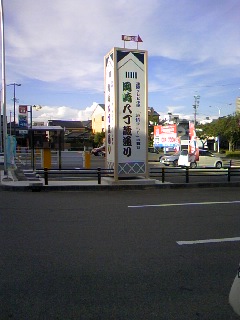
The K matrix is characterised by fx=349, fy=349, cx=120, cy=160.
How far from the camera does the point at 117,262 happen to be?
5.16m

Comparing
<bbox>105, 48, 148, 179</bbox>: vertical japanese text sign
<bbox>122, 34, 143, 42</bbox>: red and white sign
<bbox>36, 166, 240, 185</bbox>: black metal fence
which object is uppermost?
<bbox>122, 34, 143, 42</bbox>: red and white sign

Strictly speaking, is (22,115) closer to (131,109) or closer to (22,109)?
(22,109)

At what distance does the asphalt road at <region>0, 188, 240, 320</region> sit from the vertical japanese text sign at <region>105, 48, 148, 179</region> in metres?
4.95

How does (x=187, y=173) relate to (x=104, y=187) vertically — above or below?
above

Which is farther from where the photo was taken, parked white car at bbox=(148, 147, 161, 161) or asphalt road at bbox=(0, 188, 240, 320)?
parked white car at bbox=(148, 147, 161, 161)

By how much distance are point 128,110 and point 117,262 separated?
9947 millimetres

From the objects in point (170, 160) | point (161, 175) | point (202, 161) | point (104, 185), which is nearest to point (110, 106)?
point (104, 185)

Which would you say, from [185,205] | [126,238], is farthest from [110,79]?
[126,238]

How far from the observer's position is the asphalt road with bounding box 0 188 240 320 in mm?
3748

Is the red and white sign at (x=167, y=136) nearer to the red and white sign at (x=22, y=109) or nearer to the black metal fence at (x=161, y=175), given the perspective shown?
the red and white sign at (x=22, y=109)

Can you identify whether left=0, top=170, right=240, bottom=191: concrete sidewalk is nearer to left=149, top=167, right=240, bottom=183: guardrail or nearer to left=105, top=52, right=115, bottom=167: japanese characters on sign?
left=149, top=167, right=240, bottom=183: guardrail

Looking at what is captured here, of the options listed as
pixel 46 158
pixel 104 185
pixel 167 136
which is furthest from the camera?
pixel 167 136

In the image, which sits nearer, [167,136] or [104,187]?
[104,187]

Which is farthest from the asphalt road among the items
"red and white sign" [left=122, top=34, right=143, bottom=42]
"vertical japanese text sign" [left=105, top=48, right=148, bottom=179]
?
"red and white sign" [left=122, top=34, right=143, bottom=42]
